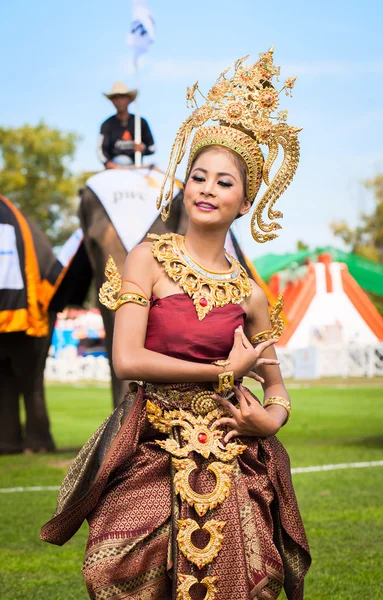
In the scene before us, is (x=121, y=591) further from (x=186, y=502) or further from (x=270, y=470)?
(x=270, y=470)

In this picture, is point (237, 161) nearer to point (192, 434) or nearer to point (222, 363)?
point (222, 363)

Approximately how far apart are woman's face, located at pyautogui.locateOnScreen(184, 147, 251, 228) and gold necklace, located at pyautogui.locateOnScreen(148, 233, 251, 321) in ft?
0.35

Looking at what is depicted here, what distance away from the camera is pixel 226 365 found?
9.52ft

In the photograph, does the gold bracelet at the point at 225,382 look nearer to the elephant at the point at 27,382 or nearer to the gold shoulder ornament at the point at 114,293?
the gold shoulder ornament at the point at 114,293

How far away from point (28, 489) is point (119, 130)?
274 cm

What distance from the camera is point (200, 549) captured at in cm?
283

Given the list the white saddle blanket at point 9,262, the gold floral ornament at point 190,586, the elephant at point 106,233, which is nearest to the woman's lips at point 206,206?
the gold floral ornament at point 190,586

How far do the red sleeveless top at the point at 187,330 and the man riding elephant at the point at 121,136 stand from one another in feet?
15.4

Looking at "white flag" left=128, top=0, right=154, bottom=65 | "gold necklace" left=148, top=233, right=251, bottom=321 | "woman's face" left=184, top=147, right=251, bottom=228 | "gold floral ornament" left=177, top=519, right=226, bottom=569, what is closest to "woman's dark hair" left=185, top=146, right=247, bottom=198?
"woman's face" left=184, top=147, right=251, bottom=228

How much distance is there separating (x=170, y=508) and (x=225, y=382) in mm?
375

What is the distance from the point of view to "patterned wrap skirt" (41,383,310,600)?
2.80 meters

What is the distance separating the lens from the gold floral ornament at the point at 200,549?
9.21ft

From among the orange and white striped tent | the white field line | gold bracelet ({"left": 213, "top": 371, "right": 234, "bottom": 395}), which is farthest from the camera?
the orange and white striped tent

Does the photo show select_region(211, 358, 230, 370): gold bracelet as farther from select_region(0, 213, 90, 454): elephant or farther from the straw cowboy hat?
select_region(0, 213, 90, 454): elephant
